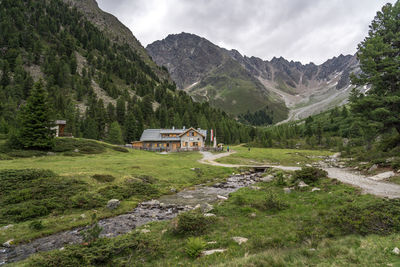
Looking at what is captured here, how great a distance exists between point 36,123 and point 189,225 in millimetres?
44202

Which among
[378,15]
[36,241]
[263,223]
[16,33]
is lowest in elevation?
[36,241]

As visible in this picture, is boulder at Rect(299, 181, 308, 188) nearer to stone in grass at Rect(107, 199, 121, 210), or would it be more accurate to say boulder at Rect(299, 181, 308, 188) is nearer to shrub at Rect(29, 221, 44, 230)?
stone in grass at Rect(107, 199, 121, 210)

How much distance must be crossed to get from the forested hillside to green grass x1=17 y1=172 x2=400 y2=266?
8190 centimetres

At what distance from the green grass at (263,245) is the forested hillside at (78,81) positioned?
81.9m

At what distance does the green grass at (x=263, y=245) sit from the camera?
6.96 m

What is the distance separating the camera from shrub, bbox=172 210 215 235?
1088 centimetres

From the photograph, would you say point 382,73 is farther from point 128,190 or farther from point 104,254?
point 104,254

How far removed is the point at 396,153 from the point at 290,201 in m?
20.0

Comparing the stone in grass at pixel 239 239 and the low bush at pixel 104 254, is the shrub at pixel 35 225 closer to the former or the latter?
the low bush at pixel 104 254

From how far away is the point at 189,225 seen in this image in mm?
10938

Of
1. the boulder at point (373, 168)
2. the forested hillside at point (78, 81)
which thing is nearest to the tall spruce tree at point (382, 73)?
the boulder at point (373, 168)

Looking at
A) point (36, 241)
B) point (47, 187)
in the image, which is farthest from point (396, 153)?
point (47, 187)

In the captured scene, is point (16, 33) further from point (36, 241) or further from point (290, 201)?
point (290, 201)

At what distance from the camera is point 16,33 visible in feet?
432
